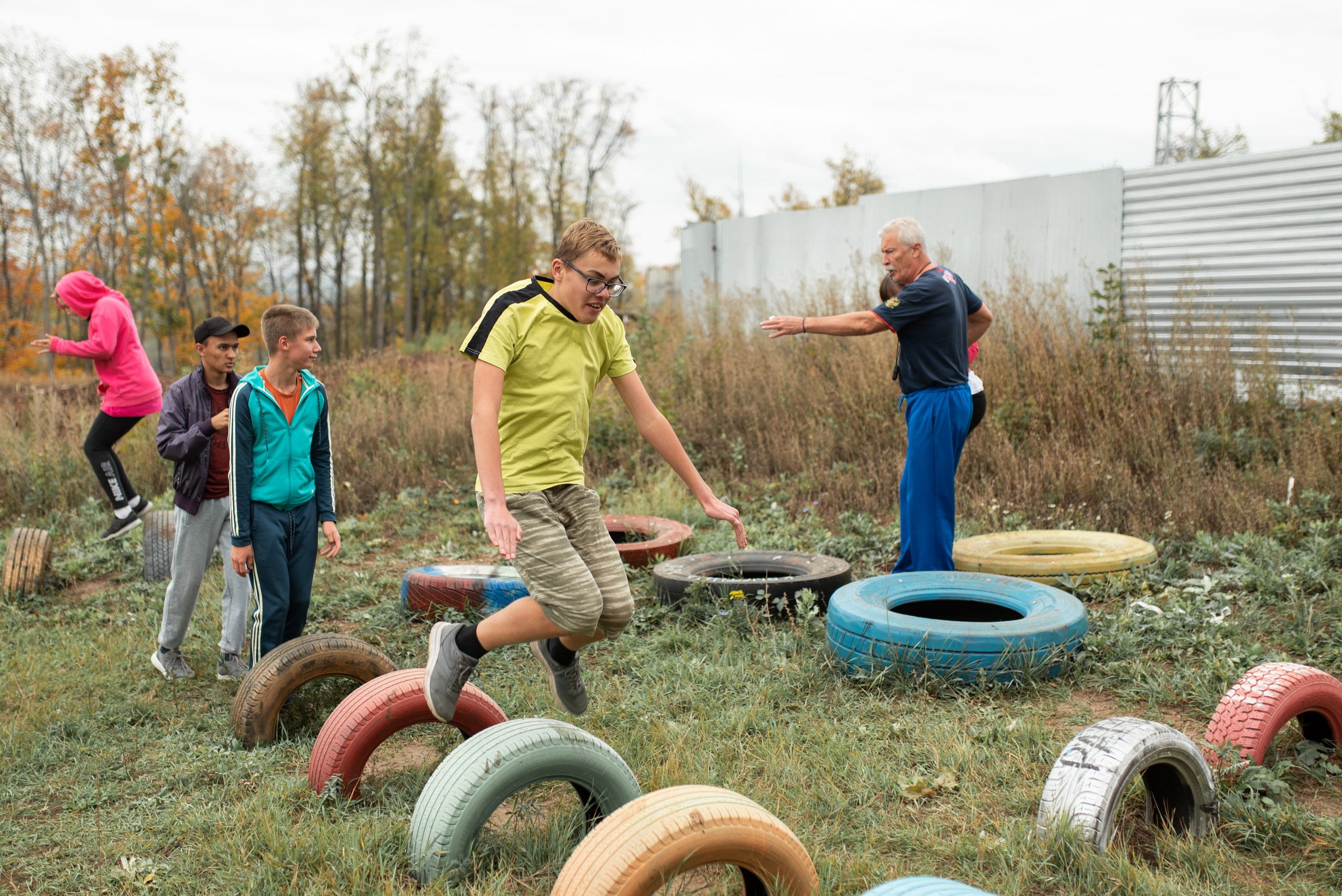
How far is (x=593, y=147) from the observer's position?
38.8 metres

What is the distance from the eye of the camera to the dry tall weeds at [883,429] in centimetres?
736

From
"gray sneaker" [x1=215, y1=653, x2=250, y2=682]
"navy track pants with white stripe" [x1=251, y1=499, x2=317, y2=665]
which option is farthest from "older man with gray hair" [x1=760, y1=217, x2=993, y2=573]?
"gray sneaker" [x1=215, y1=653, x2=250, y2=682]

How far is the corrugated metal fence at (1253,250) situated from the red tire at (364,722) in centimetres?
820

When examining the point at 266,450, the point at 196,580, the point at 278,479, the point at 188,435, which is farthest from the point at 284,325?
the point at 196,580

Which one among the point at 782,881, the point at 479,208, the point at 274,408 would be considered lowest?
the point at 782,881

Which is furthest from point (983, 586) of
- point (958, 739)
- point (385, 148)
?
point (385, 148)

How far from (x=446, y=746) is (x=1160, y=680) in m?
3.15

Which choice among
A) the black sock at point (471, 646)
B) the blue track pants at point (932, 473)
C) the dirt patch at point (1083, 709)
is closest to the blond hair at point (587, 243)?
the black sock at point (471, 646)

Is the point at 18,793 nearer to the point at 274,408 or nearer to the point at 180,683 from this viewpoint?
the point at 180,683

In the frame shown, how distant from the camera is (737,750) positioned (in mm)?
3617

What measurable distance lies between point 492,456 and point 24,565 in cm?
550

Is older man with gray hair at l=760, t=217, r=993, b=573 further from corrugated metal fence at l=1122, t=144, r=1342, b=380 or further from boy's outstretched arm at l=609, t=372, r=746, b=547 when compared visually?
corrugated metal fence at l=1122, t=144, r=1342, b=380

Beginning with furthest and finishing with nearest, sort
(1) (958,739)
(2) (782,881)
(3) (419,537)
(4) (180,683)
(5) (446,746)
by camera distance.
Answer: (3) (419,537) < (4) (180,683) < (5) (446,746) < (1) (958,739) < (2) (782,881)

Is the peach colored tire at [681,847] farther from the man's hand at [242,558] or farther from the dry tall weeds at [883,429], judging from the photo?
the dry tall weeds at [883,429]
